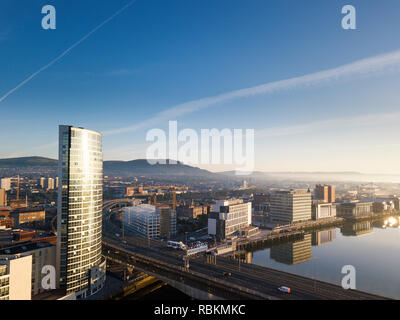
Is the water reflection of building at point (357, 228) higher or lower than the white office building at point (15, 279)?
lower

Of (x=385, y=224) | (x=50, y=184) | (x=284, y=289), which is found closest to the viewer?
(x=284, y=289)

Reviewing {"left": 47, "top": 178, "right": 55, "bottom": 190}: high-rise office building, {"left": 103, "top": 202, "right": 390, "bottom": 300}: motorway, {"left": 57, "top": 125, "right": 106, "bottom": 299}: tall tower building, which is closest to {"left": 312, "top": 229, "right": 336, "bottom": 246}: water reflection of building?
{"left": 103, "top": 202, "right": 390, "bottom": 300}: motorway

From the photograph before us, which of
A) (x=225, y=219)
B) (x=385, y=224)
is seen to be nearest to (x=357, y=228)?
(x=385, y=224)

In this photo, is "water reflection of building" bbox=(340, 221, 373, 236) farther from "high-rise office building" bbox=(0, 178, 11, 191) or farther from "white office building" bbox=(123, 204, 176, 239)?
"high-rise office building" bbox=(0, 178, 11, 191)

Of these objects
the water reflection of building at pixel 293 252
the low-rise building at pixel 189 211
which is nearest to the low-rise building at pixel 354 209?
the water reflection of building at pixel 293 252

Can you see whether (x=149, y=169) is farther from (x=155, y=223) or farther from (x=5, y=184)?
(x=155, y=223)

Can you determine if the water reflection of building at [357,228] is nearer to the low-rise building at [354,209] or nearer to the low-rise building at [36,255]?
the low-rise building at [354,209]
